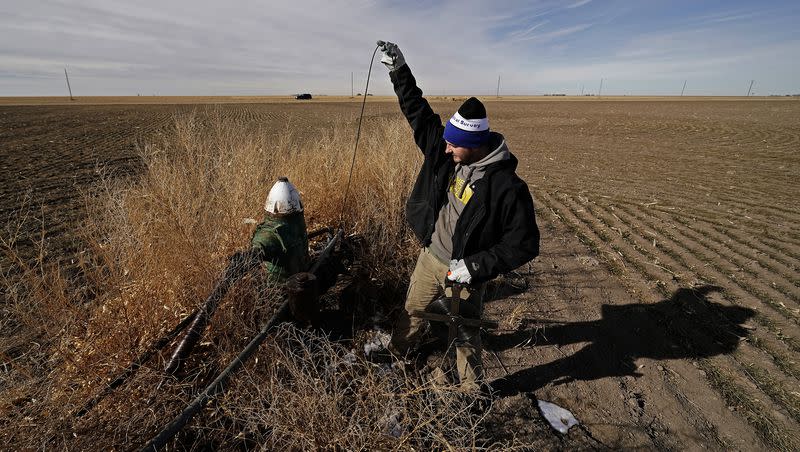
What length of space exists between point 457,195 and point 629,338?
2.22m

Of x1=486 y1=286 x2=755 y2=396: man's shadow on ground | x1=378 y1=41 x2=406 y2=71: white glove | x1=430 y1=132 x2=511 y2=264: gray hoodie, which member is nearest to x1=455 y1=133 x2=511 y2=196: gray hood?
x1=430 y1=132 x2=511 y2=264: gray hoodie

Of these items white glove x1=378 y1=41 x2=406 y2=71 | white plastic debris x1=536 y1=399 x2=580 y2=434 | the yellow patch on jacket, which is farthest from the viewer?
white glove x1=378 y1=41 x2=406 y2=71

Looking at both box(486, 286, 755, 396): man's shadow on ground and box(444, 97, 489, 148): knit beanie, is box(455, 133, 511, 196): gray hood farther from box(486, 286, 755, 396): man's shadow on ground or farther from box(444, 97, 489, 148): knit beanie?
box(486, 286, 755, 396): man's shadow on ground

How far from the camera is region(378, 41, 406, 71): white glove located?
8.16 feet

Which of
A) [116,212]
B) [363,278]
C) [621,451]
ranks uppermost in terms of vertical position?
[116,212]

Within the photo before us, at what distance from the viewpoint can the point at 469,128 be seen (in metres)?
2.03

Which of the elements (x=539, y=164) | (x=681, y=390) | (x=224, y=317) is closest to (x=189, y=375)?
(x=224, y=317)

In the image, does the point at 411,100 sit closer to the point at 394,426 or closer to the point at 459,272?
the point at 459,272

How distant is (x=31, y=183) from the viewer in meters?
7.15

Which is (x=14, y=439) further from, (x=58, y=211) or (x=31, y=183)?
(x=31, y=183)

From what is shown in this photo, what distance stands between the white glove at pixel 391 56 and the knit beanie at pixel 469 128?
2.39ft

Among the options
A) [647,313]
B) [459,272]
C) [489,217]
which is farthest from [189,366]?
[647,313]

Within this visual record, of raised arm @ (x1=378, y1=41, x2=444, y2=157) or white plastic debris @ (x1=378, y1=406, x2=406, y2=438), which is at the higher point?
raised arm @ (x1=378, y1=41, x2=444, y2=157)

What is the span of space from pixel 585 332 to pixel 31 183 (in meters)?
10.0
